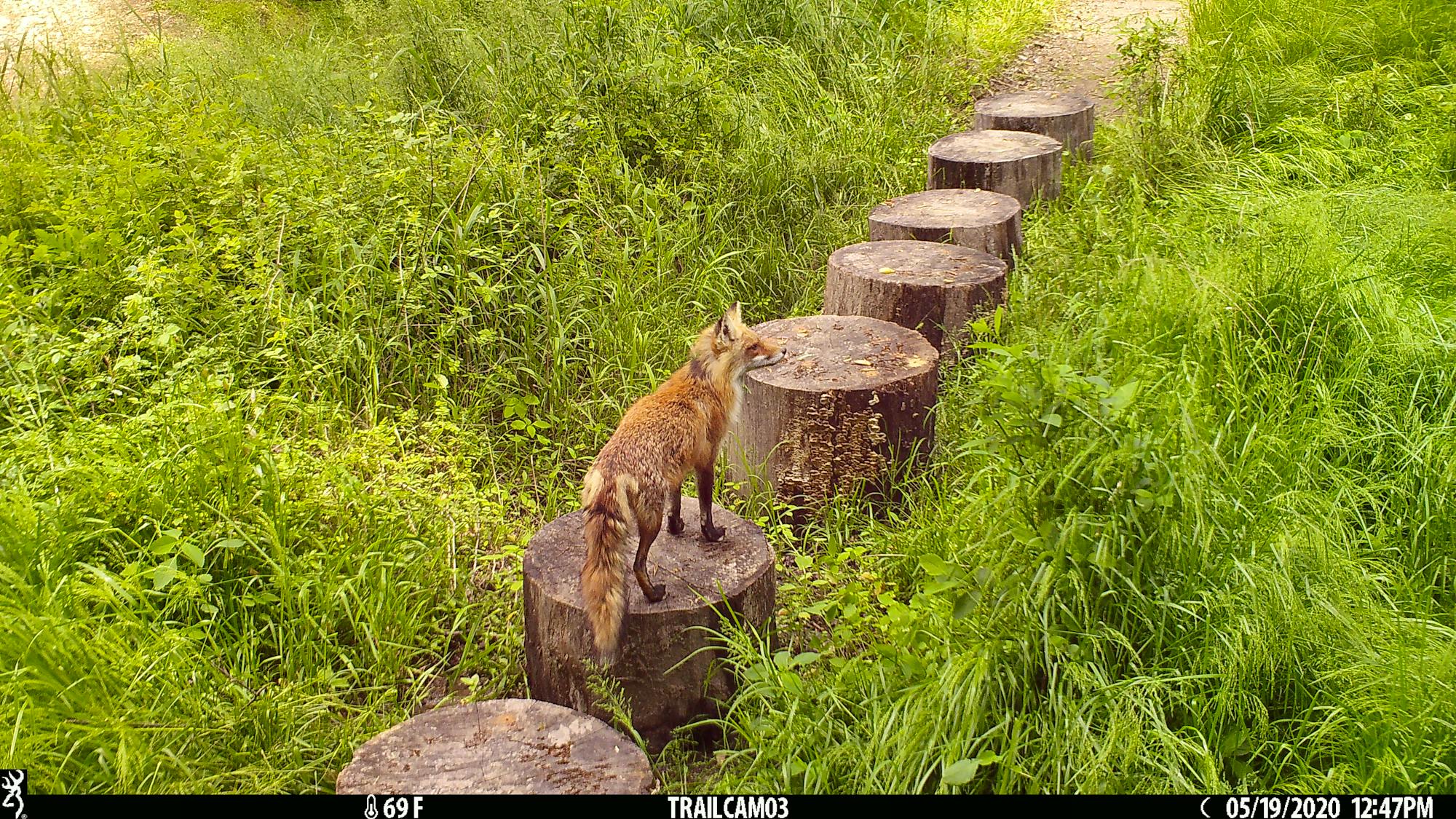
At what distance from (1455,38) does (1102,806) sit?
770 centimetres

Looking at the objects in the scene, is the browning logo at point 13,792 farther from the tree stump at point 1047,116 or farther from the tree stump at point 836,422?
the tree stump at point 1047,116

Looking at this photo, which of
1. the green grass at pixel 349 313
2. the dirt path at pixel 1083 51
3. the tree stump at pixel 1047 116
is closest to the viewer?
the green grass at pixel 349 313

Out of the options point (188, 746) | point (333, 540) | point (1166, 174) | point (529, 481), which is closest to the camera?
point (188, 746)

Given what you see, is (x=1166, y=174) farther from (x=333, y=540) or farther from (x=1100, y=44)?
(x=333, y=540)

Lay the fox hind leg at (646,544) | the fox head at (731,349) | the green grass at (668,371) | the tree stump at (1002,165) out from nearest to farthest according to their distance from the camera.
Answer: the green grass at (668,371)
the fox hind leg at (646,544)
the fox head at (731,349)
the tree stump at (1002,165)

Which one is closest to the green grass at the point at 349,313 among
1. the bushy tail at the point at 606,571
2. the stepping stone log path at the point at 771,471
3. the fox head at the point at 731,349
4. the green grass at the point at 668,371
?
the green grass at the point at 668,371

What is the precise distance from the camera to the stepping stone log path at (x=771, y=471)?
289 cm

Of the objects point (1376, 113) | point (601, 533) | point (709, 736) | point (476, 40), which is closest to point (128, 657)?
point (601, 533)

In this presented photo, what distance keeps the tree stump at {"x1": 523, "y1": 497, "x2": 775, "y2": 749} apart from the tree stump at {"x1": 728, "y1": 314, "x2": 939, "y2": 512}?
1029 mm

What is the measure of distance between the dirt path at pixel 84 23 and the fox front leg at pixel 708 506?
7.96 m

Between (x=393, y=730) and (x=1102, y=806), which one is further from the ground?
(x=393, y=730)

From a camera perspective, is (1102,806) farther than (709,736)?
No

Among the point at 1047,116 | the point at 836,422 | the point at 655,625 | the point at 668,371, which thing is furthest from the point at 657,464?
the point at 1047,116

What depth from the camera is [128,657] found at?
3.29 m
